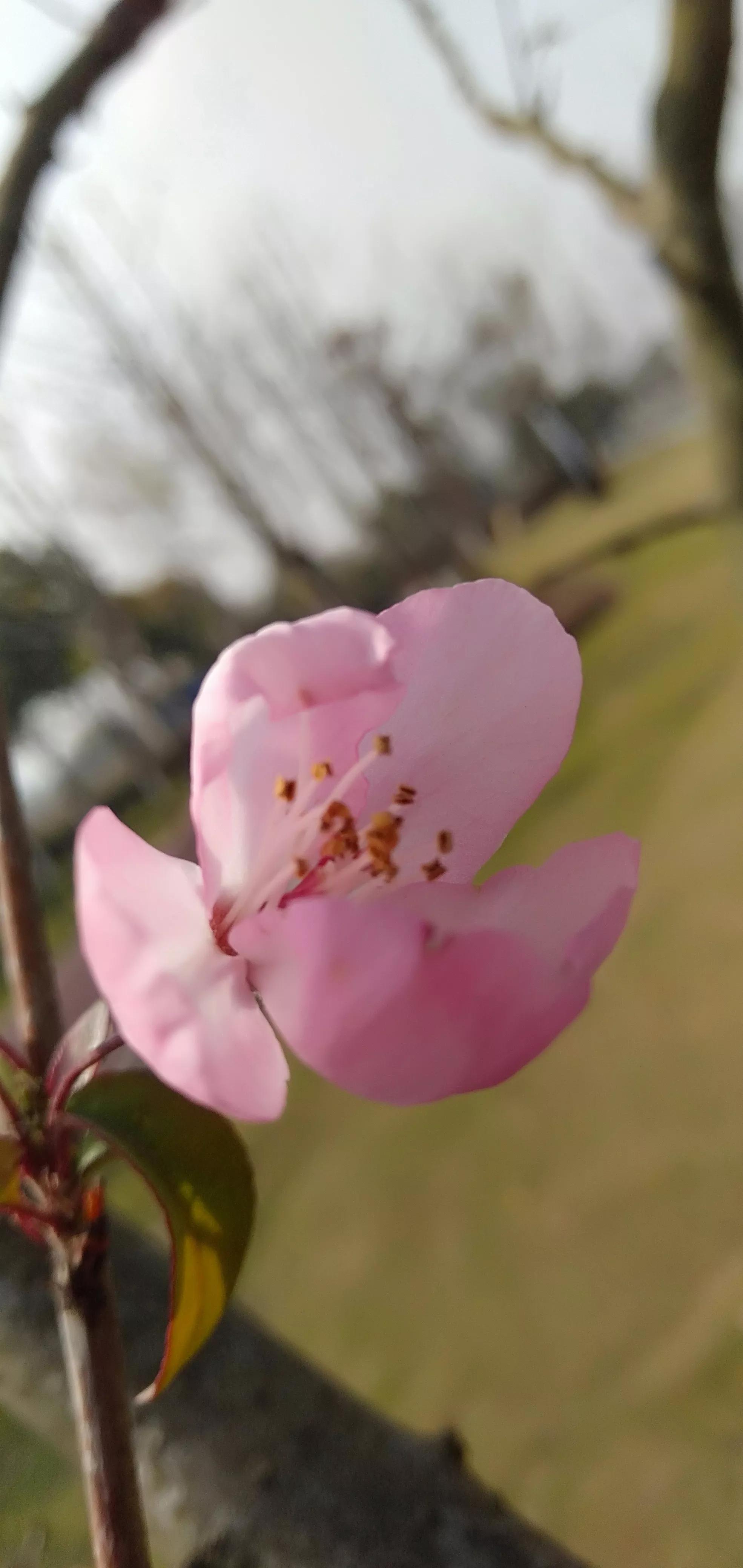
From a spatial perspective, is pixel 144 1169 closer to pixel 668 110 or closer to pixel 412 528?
Result: pixel 668 110

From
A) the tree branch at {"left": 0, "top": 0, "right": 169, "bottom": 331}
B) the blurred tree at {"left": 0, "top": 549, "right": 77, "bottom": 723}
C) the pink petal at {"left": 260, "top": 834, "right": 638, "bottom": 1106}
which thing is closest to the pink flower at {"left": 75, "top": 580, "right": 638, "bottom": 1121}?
the pink petal at {"left": 260, "top": 834, "right": 638, "bottom": 1106}

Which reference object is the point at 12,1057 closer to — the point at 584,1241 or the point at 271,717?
the point at 271,717

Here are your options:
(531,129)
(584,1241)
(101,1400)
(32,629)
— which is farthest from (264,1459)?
(531,129)

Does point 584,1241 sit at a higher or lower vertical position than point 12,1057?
lower

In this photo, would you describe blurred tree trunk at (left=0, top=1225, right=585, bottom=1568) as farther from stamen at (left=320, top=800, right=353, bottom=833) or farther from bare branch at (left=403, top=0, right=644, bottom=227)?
bare branch at (left=403, top=0, right=644, bottom=227)

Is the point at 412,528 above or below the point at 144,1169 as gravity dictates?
below

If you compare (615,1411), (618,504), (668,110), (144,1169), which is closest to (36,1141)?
(144,1169)
